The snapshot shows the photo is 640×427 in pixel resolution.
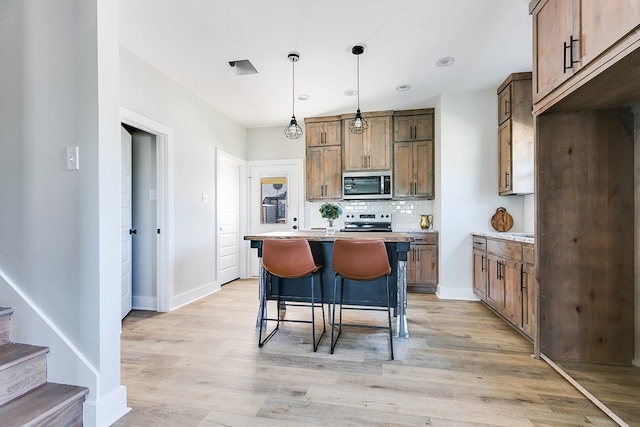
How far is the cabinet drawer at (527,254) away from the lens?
249cm

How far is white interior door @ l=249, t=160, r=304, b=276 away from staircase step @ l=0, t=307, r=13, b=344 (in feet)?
12.1

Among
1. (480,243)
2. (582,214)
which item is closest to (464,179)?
(480,243)

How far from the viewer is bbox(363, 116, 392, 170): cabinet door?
14.9ft

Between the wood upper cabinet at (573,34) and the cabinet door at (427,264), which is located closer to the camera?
the wood upper cabinet at (573,34)

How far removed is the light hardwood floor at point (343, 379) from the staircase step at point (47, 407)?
0.26m

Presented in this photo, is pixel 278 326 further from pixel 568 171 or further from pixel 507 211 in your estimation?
pixel 507 211

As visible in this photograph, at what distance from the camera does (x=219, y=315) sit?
3277mm

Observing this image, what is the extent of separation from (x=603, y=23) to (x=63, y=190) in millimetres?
2891

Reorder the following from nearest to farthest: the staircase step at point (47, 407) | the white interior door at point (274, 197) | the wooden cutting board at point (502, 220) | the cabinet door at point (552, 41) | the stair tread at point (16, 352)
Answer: the staircase step at point (47, 407) → the stair tread at point (16, 352) → the cabinet door at point (552, 41) → the wooden cutting board at point (502, 220) → the white interior door at point (274, 197)

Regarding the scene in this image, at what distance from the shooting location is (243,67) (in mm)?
3264

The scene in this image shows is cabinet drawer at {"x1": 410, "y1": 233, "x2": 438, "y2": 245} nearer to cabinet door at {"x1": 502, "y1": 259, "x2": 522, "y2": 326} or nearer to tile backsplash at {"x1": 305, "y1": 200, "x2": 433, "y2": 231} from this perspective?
tile backsplash at {"x1": 305, "y1": 200, "x2": 433, "y2": 231}

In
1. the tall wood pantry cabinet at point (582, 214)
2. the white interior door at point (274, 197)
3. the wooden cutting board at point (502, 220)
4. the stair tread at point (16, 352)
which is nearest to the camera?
the stair tread at point (16, 352)

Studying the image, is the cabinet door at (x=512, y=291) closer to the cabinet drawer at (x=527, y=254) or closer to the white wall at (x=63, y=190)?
the cabinet drawer at (x=527, y=254)

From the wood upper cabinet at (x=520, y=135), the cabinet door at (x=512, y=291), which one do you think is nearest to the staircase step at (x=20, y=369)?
the cabinet door at (x=512, y=291)
